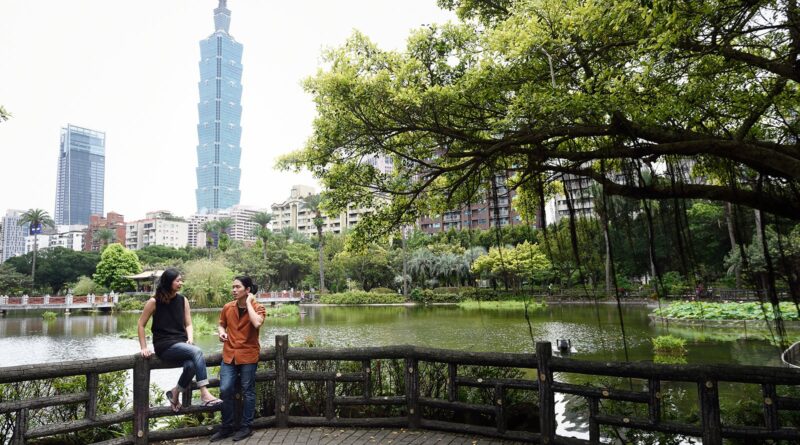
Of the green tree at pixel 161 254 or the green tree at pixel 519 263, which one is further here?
the green tree at pixel 161 254

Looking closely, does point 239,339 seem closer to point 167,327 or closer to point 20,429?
point 167,327

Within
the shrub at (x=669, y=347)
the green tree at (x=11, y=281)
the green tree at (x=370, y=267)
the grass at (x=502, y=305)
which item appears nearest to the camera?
the shrub at (x=669, y=347)

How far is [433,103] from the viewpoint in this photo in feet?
19.0

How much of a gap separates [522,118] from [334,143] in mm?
2531

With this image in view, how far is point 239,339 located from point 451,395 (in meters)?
2.33

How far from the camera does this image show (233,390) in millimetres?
5105

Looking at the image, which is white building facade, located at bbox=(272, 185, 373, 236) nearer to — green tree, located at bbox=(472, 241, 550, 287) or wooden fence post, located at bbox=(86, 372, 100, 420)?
green tree, located at bbox=(472, 241, 550, 287)

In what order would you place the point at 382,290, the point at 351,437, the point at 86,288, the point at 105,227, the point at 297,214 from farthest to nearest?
1. the point at 297,214
2. the point at 105,227
3. the point at 382,290
4. the point at 86,288
5. the point at 351,437

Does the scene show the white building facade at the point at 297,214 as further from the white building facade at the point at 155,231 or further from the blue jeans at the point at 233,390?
the blue jeans at the point at 233,390

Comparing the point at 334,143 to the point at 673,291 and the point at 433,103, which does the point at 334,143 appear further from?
the point at 673,291

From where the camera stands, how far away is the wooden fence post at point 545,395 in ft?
15.6

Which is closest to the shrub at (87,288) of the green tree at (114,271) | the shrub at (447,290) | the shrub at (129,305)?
the green tree at (114,271)

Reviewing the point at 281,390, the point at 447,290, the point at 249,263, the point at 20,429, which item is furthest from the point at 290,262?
the point at 20,429

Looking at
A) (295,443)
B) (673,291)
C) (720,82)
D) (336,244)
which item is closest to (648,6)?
(720,82)
